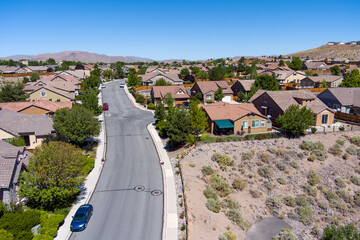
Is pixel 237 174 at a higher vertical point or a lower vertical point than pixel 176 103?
lower

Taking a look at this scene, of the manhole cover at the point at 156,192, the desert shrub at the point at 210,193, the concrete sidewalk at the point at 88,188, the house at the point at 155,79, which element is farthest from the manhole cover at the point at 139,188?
the house at the point at 155,79

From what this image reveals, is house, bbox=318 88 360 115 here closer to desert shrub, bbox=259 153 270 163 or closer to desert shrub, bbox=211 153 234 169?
desert shrub, bbox=259 153 270 163

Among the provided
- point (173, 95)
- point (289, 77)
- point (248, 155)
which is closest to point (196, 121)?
point (248, 155)

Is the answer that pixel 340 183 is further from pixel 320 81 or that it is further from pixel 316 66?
pixel 316 66

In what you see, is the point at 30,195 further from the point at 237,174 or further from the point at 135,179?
the point at 237,174

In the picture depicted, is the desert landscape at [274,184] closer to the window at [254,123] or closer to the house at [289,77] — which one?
the window at [254,123]

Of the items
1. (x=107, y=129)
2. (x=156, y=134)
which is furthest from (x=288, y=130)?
(x=107, y=129)
